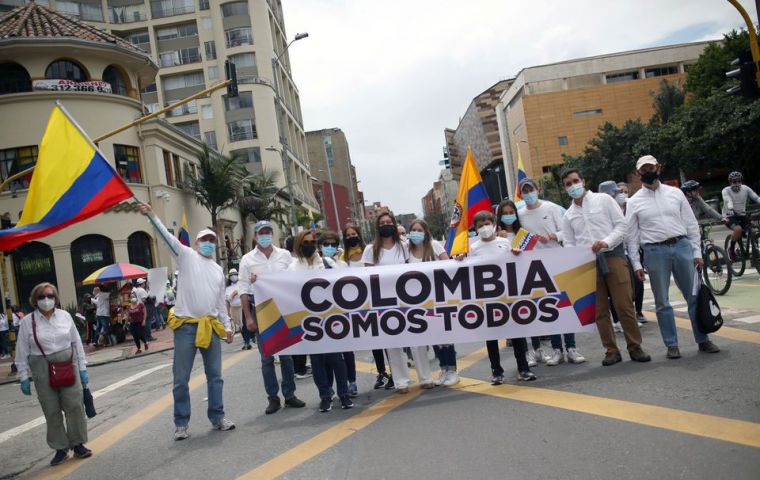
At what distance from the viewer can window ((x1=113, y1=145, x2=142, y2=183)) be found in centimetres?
2792

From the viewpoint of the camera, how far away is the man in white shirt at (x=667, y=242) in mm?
6648

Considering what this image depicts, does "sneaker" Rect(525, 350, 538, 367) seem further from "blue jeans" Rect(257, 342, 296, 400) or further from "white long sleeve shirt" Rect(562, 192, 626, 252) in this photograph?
"blue jeans" Rect(257, 342, 296, 400)

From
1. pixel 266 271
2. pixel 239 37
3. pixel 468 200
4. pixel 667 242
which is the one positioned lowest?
pixel 667 242

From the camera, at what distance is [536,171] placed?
8900cm

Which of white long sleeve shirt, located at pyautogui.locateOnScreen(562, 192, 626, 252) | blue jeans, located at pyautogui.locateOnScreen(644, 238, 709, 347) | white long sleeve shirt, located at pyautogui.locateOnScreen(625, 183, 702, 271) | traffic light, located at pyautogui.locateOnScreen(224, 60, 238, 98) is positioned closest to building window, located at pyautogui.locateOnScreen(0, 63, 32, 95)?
traffic light, located at pyautogui.locateOnScreen(224, 60, 238, 98)

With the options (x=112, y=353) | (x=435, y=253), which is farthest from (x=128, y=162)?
(x=435, y=253)

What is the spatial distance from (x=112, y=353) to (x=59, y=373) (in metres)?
12.3

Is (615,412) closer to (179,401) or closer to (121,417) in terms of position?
(179,401)

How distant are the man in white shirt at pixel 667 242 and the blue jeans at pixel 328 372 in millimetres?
3316

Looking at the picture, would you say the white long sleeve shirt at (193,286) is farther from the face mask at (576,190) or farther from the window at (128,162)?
the window at (128,162)

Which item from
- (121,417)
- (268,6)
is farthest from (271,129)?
(121,417)

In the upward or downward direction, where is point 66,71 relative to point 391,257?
upward

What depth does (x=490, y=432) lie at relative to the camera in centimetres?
505

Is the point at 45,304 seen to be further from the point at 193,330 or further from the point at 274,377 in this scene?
the point at 274,377
